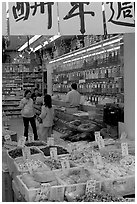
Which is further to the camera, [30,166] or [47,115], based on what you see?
[47,115]

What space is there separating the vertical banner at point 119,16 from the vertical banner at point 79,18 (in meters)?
0.12

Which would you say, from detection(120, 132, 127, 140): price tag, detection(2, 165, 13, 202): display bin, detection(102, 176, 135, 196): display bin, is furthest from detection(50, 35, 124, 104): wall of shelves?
detection(102, 176, 135, 196): display bin

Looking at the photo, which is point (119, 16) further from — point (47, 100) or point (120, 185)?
point (47, 100)

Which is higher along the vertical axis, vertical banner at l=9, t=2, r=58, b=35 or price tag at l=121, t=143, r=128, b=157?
vertical banner at l=9, t=2, r=58, b=35

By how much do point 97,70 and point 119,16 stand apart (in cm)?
826

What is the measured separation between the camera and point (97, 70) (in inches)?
470

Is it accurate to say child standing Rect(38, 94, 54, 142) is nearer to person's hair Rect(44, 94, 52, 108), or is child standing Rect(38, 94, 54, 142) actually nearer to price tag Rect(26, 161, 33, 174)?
person's hair Rect(44, 94, 52, 108)

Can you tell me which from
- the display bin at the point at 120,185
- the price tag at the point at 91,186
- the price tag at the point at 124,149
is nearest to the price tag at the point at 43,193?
the price tag at the point at 91,186

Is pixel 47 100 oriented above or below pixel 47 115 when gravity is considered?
above

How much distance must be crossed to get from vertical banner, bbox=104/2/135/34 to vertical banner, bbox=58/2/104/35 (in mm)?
122

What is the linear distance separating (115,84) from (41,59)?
40.1 feet

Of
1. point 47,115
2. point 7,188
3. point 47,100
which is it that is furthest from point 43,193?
point 47,115

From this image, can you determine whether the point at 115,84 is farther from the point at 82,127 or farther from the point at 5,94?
the point at 5,94

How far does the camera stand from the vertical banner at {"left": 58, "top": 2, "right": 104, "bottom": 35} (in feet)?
11.8
